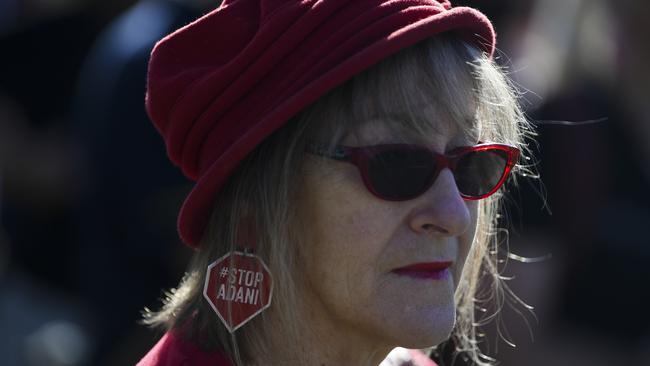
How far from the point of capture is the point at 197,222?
7.94 ft

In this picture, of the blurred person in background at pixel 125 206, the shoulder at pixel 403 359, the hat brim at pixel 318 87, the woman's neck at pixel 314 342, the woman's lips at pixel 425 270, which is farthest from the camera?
the blurred person in background at pixel 125 206

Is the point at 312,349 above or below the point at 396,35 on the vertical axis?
below

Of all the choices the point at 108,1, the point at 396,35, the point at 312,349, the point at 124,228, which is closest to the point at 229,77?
the point at 396,35

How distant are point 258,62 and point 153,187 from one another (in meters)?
1.99

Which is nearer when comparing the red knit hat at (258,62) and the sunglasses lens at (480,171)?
the red knit hat at (258,62)

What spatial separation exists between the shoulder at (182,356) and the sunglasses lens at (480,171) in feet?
2.06

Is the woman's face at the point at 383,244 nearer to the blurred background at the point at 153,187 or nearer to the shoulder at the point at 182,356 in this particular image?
the shoulder at the point at 182,356

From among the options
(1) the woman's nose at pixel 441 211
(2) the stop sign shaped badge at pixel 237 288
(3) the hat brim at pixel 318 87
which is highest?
(3) the hat brim at pixel 318 87

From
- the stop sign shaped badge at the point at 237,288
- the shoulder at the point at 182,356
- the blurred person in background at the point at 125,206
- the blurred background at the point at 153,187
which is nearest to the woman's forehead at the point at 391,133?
the stop sign shaped badge at the point at 237,288

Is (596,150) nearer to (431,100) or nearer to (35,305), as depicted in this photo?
(431,100)

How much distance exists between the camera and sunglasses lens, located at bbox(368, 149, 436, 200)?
2199 mm

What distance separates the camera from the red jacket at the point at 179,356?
2311mm

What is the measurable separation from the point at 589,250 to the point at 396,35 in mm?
2768

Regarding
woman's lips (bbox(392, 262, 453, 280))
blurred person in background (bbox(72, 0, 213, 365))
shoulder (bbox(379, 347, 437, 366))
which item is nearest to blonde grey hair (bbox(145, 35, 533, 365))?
woman's lips (bbox(392, 262, 453, 280))
